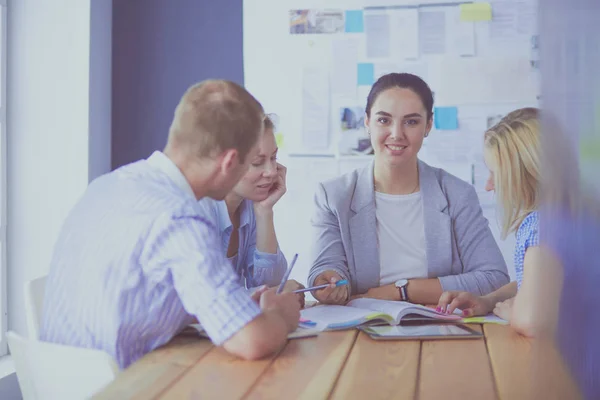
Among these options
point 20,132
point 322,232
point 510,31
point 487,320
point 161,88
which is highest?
point 510,31

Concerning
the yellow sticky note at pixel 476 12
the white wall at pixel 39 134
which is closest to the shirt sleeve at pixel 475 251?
the yellow sticky note at pixel 476 12

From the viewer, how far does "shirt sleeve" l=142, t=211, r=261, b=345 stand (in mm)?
1060

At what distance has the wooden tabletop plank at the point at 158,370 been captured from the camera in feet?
2.97

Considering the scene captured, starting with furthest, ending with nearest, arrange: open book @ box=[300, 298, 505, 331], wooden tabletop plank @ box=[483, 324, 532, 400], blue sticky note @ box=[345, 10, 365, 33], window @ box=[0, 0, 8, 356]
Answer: blue sticky note @ box=[345, 10, 365, 33], window @ box=[0, 0, 8, 356], open book @ box=[300, 298, 505, 331], wooden tabletop plank @ box=[483, 324, 532, 400]

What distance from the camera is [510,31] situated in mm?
2926

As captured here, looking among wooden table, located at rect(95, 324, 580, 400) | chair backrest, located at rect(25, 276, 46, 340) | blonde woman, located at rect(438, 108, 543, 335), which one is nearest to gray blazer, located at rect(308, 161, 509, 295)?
blonde woman, located at rect(438, 108, 543, 335)

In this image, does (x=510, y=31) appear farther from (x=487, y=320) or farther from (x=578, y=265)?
(x=578, y=265)

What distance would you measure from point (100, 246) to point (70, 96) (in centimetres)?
175

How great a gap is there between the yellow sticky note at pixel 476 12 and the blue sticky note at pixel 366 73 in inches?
18.7

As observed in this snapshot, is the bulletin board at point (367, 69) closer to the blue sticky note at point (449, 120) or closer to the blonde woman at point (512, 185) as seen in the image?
the blue sticky note at point (449, 120)

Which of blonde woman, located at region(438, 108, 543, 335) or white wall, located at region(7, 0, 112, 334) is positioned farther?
white wall, located at region(7, 0, 112, 334)

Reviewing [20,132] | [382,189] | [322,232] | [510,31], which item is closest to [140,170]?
[322,232]

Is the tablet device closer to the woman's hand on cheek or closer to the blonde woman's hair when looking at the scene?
the blonde woman's hair

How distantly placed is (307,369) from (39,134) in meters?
2.05
